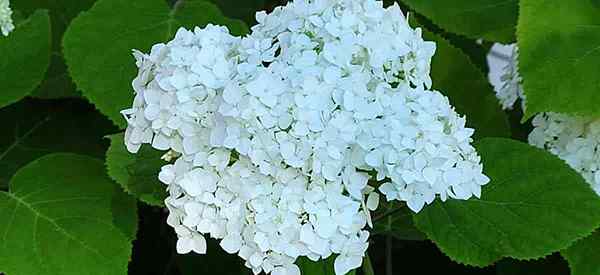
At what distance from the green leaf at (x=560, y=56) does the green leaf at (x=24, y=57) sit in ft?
2.11

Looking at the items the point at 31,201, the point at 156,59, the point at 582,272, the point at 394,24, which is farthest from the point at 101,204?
the point at 582,272

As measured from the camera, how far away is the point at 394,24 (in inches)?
43.4

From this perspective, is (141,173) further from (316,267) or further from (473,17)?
(473,17)

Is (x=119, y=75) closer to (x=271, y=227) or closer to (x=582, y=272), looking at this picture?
(x=271, y=227)

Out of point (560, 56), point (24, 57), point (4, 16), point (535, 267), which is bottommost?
point (535, 267)

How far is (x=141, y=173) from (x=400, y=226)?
351 mm

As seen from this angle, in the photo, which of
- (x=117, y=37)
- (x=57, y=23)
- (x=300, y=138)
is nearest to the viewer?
(x=300, y=138)

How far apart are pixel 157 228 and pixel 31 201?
0.45 metres

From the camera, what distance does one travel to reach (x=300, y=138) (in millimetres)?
981

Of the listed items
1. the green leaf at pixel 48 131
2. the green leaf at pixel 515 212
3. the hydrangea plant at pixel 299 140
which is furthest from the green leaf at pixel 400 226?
the green leaf at pixel 48 131

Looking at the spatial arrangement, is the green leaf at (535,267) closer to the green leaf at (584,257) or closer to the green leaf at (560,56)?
the green leaf at (584,257)

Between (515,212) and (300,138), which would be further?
(515,212)

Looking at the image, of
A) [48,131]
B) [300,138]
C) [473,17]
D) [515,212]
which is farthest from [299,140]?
[48,131]

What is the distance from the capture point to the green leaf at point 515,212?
1.22m
